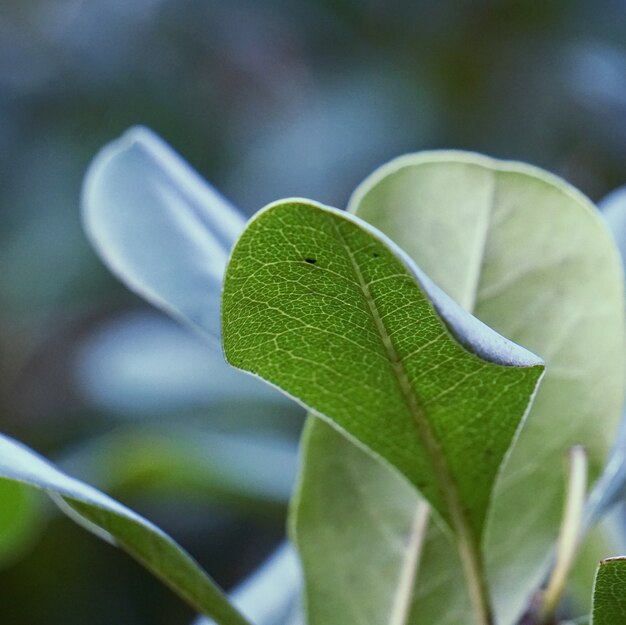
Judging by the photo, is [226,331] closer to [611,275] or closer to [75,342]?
[611,275]

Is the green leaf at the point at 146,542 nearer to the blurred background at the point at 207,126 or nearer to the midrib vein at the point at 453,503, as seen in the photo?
the midrib vein at the point at 453,503

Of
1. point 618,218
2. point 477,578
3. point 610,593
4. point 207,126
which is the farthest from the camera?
point 207,126

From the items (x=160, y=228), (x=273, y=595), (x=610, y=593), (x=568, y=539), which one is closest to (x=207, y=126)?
(x=273, y=595)

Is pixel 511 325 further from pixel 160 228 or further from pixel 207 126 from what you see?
pixel 207 126

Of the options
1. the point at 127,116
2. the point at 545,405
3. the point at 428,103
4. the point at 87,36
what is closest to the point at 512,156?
the point at 428,103

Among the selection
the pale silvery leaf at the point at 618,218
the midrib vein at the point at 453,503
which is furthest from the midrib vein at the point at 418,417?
the pale silvery leaf at the point at 618,218

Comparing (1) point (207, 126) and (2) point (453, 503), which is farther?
(1) point (207, 126)

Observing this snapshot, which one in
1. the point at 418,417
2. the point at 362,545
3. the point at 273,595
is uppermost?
the point at 418,417
